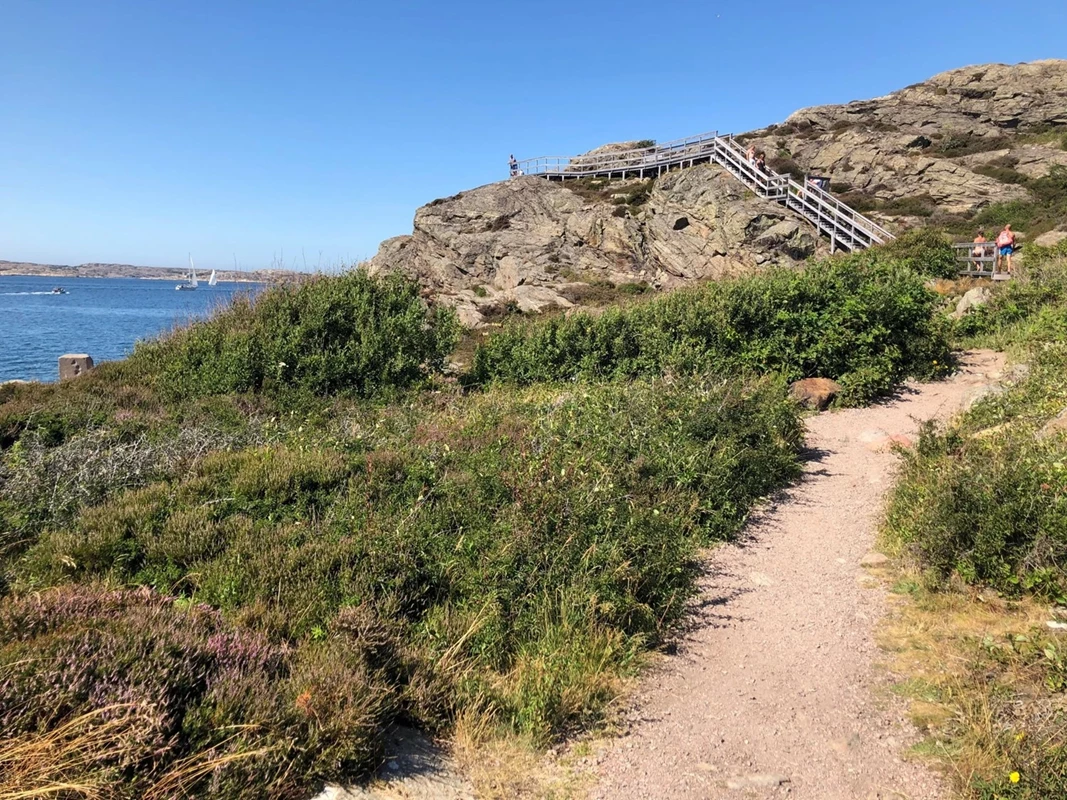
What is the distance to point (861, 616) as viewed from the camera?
18.0 feet

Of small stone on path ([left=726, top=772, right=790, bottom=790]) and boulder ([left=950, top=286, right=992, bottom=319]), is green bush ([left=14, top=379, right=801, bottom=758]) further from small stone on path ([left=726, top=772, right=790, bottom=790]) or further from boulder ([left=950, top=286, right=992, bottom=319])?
boulder ([left=950, top=286, right=992, bottom=319])

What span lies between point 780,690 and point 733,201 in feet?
103

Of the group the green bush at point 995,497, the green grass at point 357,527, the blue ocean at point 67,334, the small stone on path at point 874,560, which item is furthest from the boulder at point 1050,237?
the blue ocean at point 67,334

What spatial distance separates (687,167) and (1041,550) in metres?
37.1

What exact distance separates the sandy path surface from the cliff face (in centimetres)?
2545

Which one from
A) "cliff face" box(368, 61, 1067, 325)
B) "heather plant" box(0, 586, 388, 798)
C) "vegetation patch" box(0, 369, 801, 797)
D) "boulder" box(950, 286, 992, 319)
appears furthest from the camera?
"cliff face" box(368, 61, 1067, 325)

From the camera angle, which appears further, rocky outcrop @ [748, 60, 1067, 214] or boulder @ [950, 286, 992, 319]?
rocky outcrop @ [748, 60, 1067, 214]

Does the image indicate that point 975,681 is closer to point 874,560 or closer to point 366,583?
point 874,560

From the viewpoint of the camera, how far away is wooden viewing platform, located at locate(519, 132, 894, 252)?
28.8 meters

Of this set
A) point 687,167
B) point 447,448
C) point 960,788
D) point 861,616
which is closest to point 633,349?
point 447,448

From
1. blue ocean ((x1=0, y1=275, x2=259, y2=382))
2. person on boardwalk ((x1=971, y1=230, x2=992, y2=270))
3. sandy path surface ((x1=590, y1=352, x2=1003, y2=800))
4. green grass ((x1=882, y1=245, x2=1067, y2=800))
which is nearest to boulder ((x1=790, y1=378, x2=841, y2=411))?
green grass ((x1=882, y1=245, x2=1067, y2=800))

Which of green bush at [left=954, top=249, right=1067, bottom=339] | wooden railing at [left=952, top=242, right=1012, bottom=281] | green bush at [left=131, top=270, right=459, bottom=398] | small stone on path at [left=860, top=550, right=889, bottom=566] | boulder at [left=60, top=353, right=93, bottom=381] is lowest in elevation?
small stone on path at [left=860, top=550, right=889, bottom=566]

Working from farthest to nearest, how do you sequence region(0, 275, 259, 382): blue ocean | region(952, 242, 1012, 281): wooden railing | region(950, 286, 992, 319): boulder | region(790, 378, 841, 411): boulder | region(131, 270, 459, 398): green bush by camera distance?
region(952, 242, 1012, 281): wooden railing
region(0, 275, 259, 382): blue ocean
region(950, 286, 992, 319): boulder
region(131, 270, 459, 398): green bush
region(790, 378, 841, 411): boulder

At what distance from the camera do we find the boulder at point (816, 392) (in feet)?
38.0
